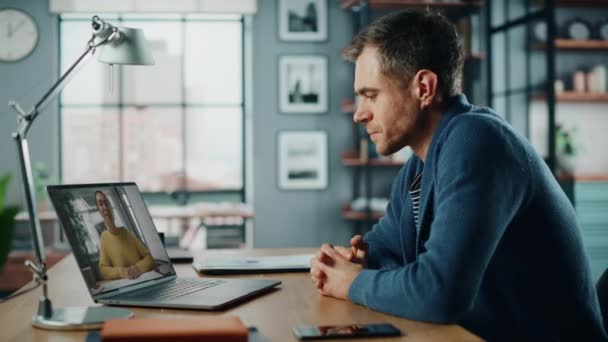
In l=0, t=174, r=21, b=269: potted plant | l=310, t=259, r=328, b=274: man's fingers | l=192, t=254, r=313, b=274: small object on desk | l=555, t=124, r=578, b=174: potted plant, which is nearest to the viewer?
l=0, t=174, r=21, b=269: potted plant

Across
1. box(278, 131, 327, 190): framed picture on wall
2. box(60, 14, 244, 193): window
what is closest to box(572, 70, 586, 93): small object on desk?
box(278, 131, 327, 190): framed picture on wall

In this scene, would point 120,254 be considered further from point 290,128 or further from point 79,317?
point 290,128

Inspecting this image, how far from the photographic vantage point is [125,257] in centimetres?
141

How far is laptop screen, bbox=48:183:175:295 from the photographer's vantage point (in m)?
1.29

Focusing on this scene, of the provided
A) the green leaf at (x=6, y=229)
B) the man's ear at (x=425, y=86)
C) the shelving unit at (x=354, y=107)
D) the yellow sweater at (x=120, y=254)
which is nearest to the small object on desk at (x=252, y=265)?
the yellow sweater at (x=120, y=254)

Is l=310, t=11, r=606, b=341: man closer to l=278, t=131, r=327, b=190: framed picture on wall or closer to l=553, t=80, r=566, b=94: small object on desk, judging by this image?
l=278, t=131, r=327, b=190: framed picture on wall

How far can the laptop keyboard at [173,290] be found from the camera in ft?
4.43

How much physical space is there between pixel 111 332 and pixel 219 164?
5.14 metres

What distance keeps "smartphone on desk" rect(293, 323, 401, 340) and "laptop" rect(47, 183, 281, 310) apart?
0.78 feet

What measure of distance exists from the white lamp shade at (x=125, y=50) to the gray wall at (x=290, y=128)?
3994mm

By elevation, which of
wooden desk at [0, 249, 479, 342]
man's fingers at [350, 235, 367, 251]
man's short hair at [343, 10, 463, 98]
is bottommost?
wooden desk at [0, 249, 479, 342]

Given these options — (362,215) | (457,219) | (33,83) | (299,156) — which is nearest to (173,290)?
(457,219)

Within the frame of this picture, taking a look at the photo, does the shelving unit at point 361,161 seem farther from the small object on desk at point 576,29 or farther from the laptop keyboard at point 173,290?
the laptop keyboard at point 173,290

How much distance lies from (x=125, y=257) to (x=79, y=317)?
24 cm
